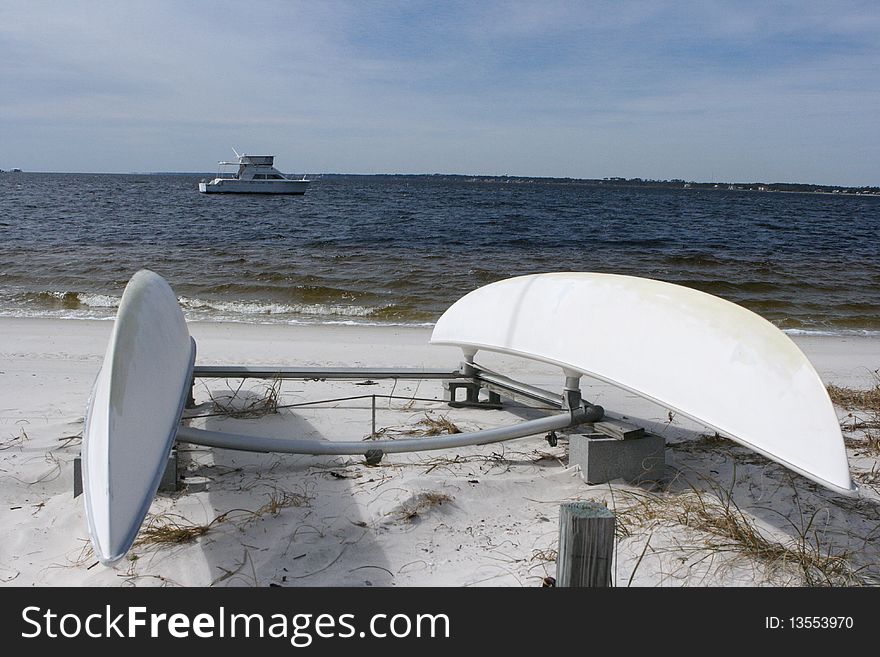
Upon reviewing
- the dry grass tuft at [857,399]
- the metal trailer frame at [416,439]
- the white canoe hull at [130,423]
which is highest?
the white canoe hull at [130,423]

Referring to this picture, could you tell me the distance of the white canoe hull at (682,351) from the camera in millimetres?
3275

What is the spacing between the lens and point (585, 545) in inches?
98.5

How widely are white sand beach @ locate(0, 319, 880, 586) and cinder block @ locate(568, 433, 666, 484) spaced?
0.09 m

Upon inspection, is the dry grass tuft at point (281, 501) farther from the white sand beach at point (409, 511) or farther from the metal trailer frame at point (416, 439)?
the metal trailer frame at point (416, 439)

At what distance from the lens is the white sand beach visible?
320 centimetres

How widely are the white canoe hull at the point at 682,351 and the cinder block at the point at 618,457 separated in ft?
1.42

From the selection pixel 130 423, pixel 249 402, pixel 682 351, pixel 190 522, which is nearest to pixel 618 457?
pixel 682 351

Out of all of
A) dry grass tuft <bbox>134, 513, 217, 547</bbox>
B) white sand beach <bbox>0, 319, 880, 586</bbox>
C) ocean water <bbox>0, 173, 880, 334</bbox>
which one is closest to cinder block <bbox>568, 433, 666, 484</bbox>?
white sand beach <bbox>0, 319, 880, 586</bbox>

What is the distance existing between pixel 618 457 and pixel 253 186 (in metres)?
65.1

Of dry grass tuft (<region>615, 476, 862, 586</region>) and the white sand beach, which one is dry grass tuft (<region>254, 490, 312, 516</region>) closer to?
the white sand beach

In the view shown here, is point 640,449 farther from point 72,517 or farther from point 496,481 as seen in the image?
point 72,517

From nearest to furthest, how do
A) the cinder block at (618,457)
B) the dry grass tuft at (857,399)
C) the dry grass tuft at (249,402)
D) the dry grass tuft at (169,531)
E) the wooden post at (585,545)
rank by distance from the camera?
1. the wooden post at (585,545)
2. the dry grass tuft at (169,531)
3. the cinder block at (618,457)
4. the dry grass tuft at (249,402)
5. the dry grass tuft at (857,399)

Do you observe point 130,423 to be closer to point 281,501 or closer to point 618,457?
point 281,501

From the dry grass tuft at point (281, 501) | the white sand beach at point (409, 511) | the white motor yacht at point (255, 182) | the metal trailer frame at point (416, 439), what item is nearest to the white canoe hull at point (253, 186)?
the white motor yacht at point (255, 182)
